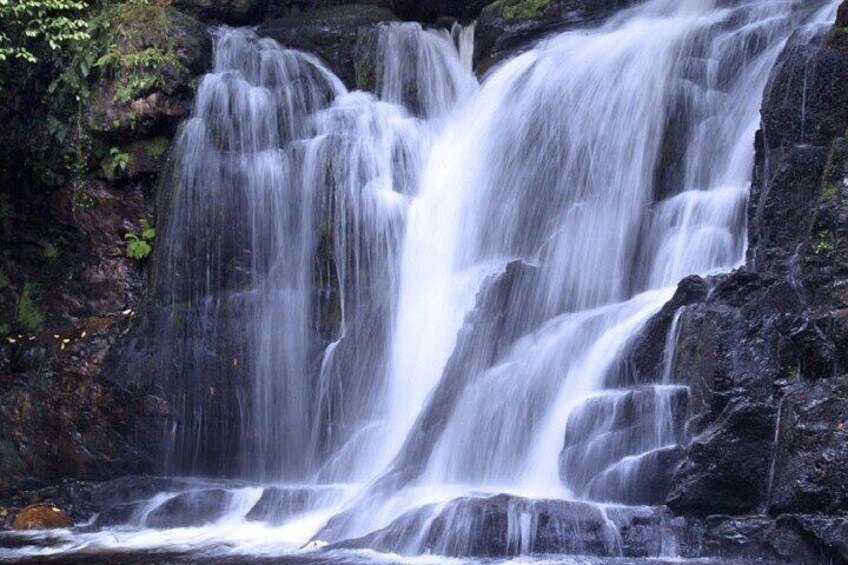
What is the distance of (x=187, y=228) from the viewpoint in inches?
502

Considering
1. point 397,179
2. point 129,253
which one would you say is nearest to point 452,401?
point 397,179

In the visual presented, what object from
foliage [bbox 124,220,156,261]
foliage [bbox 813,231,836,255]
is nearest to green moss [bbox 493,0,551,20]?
foliage [bbox 124,220,156,261]

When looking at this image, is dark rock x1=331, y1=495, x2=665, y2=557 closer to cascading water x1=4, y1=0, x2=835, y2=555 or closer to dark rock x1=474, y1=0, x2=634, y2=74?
cascading water x1=4, y1=0, x2=835, y2=555

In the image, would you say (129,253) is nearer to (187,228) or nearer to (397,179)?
(187,228)

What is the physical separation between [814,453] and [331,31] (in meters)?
11.6

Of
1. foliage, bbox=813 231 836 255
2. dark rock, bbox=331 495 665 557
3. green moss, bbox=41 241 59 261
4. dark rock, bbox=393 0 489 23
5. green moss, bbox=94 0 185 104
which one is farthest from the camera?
dark rock, bbox=393 0 489 23

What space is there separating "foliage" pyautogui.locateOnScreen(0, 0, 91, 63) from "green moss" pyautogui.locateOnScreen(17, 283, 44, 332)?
3120mm

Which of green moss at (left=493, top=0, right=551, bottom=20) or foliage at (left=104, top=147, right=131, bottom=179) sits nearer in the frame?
foliage at (left=104, top=147, right=131, bottom=179)

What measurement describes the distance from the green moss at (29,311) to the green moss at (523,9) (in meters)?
8.32

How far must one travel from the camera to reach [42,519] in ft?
36.3

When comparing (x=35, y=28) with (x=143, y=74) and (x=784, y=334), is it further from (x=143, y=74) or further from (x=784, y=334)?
(x=784, y=334)

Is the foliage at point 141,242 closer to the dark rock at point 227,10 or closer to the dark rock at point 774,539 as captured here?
the dark rock at point 227,10

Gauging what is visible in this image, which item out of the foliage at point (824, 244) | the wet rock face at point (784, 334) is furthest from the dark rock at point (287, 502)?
the foliage at point (824, 244)

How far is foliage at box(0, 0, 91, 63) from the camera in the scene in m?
13.5
